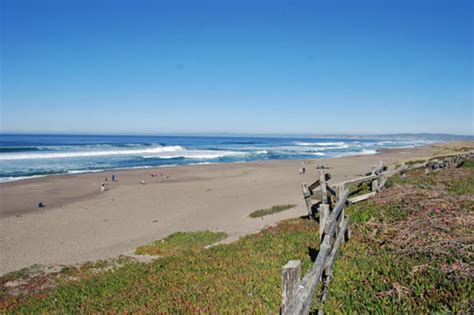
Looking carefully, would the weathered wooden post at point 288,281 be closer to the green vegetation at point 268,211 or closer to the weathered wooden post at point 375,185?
the weathered wooden post at point 375,185

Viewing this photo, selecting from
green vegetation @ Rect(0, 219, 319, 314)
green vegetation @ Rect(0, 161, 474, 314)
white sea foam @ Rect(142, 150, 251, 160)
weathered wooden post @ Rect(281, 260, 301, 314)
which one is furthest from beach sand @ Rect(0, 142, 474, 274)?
white sea foam @ Rect(142, 150, 251, 160)

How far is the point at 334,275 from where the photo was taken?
558 centimetres

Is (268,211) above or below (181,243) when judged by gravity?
above

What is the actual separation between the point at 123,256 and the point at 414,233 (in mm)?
8626

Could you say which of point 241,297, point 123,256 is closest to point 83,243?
point 123,256

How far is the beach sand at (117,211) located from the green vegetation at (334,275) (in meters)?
3.04

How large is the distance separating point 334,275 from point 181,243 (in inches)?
303

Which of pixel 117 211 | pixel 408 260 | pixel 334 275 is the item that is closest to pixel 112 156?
pixel 117 211

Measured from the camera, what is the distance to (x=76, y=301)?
22.1ft

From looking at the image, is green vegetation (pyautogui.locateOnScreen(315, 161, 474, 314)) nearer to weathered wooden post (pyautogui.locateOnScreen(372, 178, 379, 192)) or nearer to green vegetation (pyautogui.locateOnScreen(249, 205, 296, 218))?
weathered wooden post (pyautogui.locateOnScreen(372, 178, 379, 192))

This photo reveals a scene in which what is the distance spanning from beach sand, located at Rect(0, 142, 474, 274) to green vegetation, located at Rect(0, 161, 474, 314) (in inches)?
120

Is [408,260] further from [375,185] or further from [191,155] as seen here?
[191,155]

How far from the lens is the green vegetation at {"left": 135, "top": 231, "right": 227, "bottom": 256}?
37.5ft

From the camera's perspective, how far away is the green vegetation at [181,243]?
1143cm
